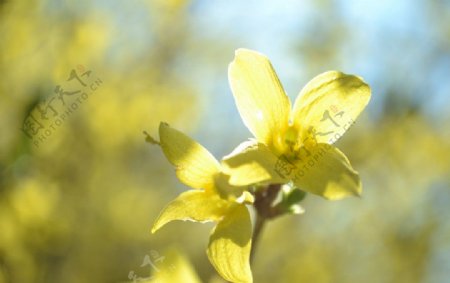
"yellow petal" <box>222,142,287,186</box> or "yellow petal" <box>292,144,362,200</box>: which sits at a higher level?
"yellow petal" <box>222,142,287,186</box>

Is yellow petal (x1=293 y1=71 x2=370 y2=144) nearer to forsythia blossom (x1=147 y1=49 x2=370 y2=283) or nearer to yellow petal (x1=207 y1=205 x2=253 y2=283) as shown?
forsythia blossom (x1=147 y1=49 x2=370 y2=283)

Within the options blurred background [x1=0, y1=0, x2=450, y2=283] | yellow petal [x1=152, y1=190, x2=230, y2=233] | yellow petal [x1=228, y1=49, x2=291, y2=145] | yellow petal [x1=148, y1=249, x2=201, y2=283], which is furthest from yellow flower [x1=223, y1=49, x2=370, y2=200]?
blurred background [x1=0, y1=0, x2=450, y2=283]

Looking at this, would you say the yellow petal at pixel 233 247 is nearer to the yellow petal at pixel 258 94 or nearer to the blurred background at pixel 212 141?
the yellow petal at pixel 258 94

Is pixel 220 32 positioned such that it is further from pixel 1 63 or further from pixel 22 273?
pixel 22 273

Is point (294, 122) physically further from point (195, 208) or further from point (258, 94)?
point (195, 208)

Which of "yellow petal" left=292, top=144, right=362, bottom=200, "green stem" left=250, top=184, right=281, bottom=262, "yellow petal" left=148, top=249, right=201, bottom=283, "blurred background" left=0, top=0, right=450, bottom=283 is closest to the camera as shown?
"yellow petal" left=292, top=144, right=362, bottom=200

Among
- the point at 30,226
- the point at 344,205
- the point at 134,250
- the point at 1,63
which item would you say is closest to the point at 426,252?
the point at 344,205

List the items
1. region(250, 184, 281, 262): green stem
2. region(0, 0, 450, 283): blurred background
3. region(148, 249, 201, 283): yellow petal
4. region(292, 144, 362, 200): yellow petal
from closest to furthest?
1. region(292, 144, 362, 200): yellow petal
2. region(250, 184, 281, 262): green stem
3. region(148, 249, 201, 283): yellow petal
4. region(0, 0, 450, 283): blurred background
